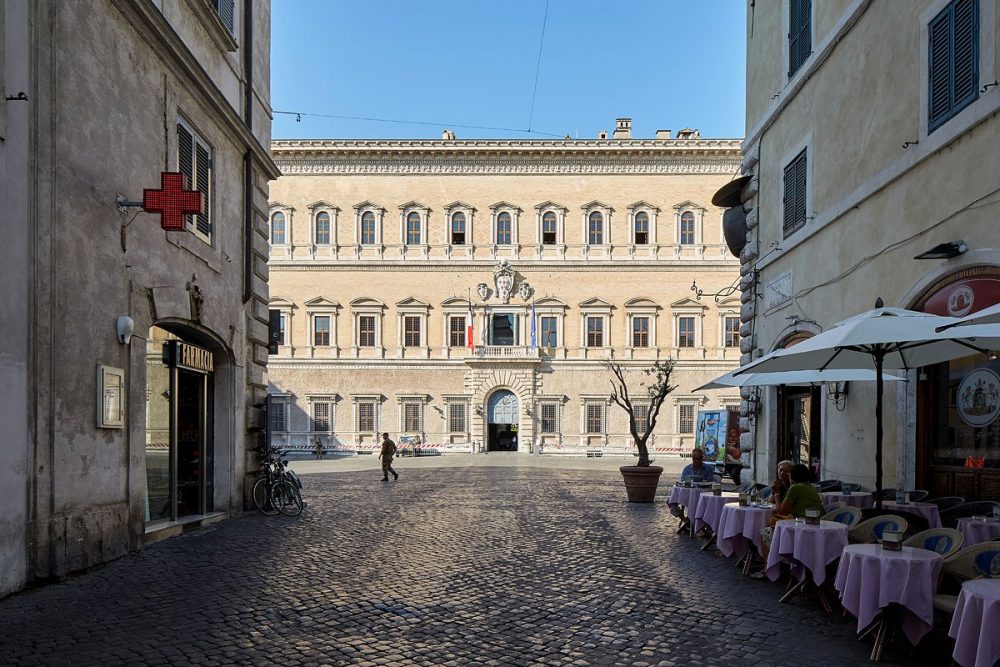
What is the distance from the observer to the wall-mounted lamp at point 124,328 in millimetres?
8812

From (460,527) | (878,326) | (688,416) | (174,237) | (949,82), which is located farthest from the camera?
(688,416)

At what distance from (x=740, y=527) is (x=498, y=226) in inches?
1294

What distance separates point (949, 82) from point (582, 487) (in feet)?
42.2

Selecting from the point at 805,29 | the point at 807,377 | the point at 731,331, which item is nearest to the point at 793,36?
the point at 805,29

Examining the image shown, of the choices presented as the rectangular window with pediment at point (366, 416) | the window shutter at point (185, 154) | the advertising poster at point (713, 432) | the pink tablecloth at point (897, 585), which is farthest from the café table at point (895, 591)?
the rectangular window with pediment at point (366, 416)

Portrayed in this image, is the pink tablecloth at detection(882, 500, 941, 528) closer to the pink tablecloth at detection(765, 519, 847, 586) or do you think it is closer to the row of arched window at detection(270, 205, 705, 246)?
the pink tablecloth at detection(765, 519, 847, 586)

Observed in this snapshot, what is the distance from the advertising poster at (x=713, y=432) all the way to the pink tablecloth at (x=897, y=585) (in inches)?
780

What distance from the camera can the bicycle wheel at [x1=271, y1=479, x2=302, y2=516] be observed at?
42.7ft

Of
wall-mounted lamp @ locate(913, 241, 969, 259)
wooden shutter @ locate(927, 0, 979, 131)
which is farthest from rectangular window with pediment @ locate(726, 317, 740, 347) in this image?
wall-mounted lamp @ locate(913, 241, 969, 259)

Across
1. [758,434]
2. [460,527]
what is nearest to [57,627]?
[460,527]

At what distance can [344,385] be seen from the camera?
1555 inches

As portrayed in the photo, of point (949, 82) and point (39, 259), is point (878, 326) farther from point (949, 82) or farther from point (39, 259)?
point (39, 259)

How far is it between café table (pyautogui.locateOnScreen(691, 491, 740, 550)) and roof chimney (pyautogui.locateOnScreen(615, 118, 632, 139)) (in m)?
36.4

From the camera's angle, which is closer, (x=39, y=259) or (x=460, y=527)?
(x=39, y=259)
